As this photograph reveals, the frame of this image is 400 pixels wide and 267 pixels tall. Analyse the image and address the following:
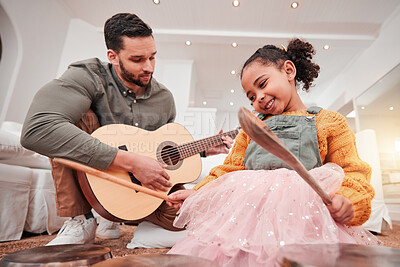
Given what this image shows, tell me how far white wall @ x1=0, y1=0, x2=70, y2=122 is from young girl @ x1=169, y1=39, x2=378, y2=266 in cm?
237

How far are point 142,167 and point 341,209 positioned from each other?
0.59 meters

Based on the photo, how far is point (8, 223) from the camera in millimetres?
955

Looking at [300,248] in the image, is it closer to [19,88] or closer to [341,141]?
[341,141]

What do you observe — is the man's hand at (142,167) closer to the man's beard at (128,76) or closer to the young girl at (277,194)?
the young girl at (277,194)

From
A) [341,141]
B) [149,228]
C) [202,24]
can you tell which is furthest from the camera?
[202,24]

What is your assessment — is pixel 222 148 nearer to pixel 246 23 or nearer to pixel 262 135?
pixel 262 135

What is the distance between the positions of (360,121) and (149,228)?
344cm

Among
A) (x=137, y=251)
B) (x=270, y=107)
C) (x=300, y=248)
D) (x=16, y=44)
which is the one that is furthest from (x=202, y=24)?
(x=300, y=248)

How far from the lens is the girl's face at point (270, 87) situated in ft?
2.44

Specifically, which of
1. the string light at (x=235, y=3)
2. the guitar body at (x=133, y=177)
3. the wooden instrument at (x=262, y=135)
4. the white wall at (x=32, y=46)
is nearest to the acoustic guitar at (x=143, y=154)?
the guitar body at (x=133, y=177)

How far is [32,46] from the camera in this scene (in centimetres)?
246

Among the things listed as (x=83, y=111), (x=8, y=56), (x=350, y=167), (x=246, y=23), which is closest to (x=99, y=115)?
(x=83, y=111)

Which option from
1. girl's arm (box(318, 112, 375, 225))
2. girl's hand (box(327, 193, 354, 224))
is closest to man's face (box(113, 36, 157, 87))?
girl's arm (box(318, 112, 375, 225))

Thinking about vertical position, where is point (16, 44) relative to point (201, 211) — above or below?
above
